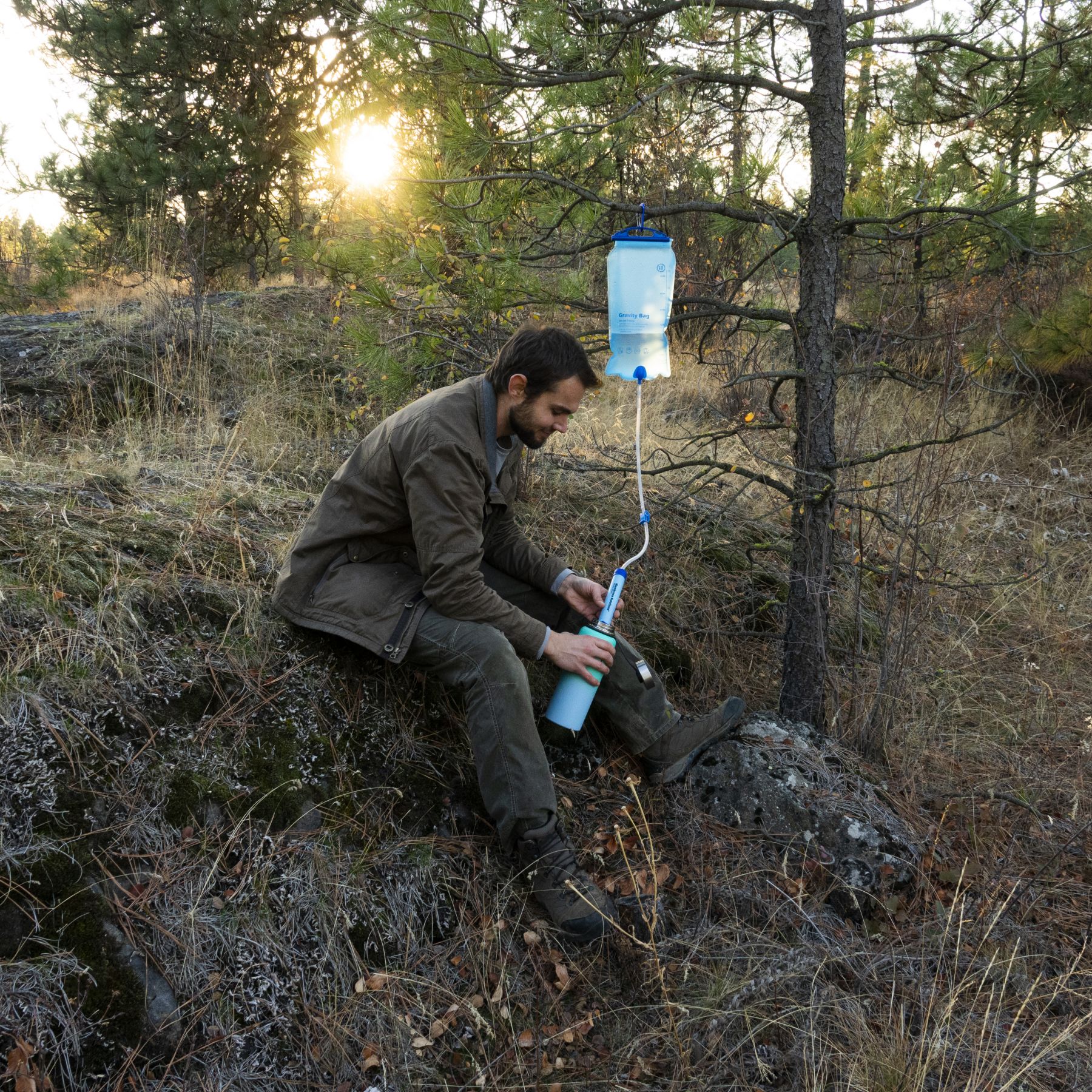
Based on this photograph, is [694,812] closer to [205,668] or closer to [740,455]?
[205,668]

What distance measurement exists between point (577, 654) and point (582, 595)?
1.37ft

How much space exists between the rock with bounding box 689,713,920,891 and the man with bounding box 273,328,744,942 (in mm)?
161

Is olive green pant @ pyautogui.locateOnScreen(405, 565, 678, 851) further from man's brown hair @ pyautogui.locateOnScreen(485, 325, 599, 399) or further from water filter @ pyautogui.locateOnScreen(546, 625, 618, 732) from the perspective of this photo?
man's brown hair @ pyautogui.locateOnScreen(485, 325, 599, 399)

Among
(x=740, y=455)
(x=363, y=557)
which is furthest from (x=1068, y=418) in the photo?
(x=363, y=557)

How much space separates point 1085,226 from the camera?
207 inches

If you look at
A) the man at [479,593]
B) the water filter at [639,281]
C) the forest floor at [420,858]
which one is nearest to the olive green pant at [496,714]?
the man at [479,593]

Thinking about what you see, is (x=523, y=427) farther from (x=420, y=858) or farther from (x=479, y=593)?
(x=420, y=858)

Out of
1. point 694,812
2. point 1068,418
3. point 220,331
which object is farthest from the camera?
point 1068,418

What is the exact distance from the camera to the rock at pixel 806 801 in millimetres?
2689

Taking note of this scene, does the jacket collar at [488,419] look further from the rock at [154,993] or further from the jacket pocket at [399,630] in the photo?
the rock at [154,993]

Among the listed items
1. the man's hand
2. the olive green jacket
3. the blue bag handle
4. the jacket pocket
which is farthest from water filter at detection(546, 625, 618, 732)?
the blue bag handle

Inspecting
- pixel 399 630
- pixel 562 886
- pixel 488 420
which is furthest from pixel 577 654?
pixel 488 420

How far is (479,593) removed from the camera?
103 inches

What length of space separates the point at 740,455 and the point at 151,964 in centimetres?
455
